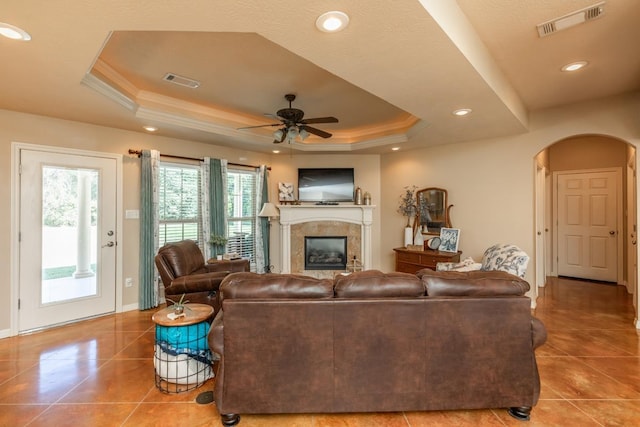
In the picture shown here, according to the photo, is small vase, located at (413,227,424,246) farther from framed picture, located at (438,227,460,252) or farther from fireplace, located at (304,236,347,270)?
fireplace, located at (304,236,347,270)

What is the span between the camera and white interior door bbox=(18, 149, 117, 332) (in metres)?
3.45

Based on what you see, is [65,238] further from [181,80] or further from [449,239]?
[449,239]

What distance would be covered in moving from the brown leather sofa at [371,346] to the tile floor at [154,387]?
15 cm

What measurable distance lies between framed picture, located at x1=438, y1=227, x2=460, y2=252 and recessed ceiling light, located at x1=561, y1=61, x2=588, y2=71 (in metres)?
2.52

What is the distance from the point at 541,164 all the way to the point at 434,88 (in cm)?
363

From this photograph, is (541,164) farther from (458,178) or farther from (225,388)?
(225,388)

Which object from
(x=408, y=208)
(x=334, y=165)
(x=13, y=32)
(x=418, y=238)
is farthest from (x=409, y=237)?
(x=13, y=32)

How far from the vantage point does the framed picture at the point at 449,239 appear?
15.8 ft

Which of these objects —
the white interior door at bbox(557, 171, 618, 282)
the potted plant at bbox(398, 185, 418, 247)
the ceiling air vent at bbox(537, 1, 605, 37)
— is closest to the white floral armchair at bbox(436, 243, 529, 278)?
the potted plant at bbox(398, 185, 418, 247)

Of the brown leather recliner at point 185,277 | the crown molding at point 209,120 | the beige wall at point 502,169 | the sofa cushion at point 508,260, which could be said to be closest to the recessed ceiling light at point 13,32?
the crown molding at point 209,120

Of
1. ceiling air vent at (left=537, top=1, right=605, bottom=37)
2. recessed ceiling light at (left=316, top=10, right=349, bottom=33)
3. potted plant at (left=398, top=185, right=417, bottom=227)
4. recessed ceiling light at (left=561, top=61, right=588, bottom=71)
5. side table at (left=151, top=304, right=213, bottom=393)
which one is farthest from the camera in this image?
potted plant at (left=398, top=185, right=417, bottom=227)

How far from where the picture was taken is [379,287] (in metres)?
1.88

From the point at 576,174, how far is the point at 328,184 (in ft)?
15.4

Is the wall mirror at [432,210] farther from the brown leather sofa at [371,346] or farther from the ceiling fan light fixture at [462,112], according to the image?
the brown leather sofa at [371,346]
